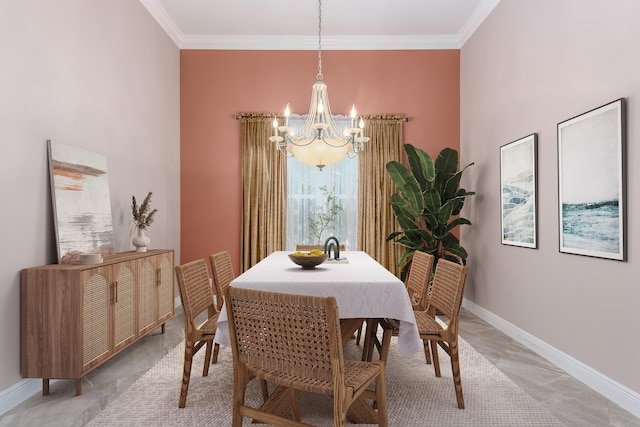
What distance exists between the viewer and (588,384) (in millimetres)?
2836

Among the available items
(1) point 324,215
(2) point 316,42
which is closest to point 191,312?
(1) point 324,215

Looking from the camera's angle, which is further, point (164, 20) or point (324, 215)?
point (324, 215)

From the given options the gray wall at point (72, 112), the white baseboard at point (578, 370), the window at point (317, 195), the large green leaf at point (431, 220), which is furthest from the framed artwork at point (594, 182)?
Result: the gray wall at point (72, 112)

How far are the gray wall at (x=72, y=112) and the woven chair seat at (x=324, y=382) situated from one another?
6.10ft

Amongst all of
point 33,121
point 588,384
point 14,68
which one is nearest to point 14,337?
point 33,121

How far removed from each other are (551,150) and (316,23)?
3.12 m

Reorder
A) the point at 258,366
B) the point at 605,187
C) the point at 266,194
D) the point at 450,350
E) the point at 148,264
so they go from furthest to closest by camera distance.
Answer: the point at 266,194, the point at 148,264, the point at 605,187, the point at 450,350, the point at 258,366

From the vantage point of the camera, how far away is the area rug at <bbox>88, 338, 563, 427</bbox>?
2322 mm

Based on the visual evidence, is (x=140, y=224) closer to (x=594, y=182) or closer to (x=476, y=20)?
(x=594, y=182)

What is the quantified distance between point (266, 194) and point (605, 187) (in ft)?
12.2

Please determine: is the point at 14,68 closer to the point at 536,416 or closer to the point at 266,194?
the point at 266,194

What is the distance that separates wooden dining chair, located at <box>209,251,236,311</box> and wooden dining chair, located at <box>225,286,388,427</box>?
1.20 metres

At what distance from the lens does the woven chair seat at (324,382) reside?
5.36 ft

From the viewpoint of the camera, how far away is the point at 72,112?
3.18m
